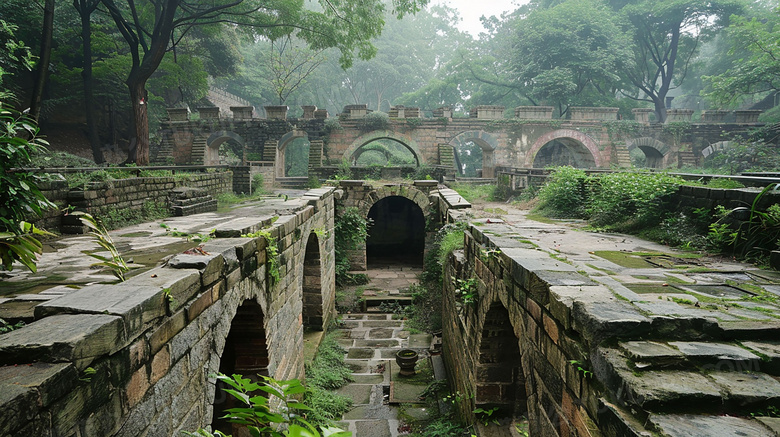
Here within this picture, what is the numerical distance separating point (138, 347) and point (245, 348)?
272cm

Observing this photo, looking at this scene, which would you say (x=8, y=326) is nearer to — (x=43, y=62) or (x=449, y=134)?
(x=43, y=62)

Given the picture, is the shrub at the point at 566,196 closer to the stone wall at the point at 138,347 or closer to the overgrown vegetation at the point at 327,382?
the overgrown vegetation at the point at 327,382

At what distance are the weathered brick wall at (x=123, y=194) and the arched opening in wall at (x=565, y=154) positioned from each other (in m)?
20.8

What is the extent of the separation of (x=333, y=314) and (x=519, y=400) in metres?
6.35

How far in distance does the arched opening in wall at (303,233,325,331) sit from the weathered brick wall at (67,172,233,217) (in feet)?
9.97

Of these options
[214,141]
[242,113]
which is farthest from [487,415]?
[214,141]

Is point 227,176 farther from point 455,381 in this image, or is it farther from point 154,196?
point 455,381

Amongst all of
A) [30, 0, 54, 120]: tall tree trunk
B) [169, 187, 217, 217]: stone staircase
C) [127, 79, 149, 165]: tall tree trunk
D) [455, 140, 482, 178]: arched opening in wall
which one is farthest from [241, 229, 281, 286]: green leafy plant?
[455, 140, 482, 178]: arched opening in wall

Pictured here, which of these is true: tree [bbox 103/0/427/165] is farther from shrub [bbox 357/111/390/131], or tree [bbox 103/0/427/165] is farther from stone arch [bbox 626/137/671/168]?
stone arch [bbox 626/137/671/168]

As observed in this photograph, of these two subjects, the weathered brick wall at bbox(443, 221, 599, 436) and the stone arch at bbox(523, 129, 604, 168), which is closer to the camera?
the weathered brick wall at bbox(443, 221, 599, 436)

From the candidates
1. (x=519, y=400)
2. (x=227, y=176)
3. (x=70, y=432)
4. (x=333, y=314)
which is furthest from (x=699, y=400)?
(x=227, y=176)

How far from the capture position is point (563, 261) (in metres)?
3.47

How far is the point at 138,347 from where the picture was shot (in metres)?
2.19

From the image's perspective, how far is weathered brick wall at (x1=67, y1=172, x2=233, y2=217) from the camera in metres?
6.17
